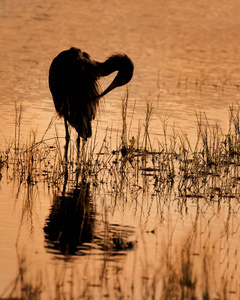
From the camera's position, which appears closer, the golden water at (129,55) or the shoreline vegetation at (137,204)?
the shoreline vegetation at (137,204)

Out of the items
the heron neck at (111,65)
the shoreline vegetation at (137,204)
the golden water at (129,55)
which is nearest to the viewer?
the shoreline vegetation at (137,204)

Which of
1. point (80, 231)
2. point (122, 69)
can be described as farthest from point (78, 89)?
point (80, 231)

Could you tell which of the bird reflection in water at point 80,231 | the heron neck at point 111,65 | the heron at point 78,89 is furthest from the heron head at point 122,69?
the bird reflection in water at point 80,231

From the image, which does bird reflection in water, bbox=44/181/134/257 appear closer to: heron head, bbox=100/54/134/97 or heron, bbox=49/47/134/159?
heron, bbox=49/47/134/159

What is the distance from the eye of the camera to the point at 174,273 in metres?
5.99

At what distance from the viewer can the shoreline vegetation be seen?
5.72 metres

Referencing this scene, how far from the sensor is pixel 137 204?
827cm

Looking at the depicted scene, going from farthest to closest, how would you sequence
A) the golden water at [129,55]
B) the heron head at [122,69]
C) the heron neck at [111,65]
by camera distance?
the heron neck at [111,65], the heron head at [122,69], the golden water at [129,55]

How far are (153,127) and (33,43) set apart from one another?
10.7 m

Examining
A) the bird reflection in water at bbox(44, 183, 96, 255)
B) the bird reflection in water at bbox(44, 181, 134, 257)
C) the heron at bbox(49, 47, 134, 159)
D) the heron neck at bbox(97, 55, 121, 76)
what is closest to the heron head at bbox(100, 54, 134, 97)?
the heron neck at bbox(97, 55, 121, 76)

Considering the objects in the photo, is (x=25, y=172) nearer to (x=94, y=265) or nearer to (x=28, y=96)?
(x=94, y=265)

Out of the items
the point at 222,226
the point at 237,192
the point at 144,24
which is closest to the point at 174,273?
the point at 222,226

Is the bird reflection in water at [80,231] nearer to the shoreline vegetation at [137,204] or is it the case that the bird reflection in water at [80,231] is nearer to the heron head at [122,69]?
the shoreline vegetation at [137,204]

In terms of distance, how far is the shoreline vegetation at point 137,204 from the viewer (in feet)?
18.8
